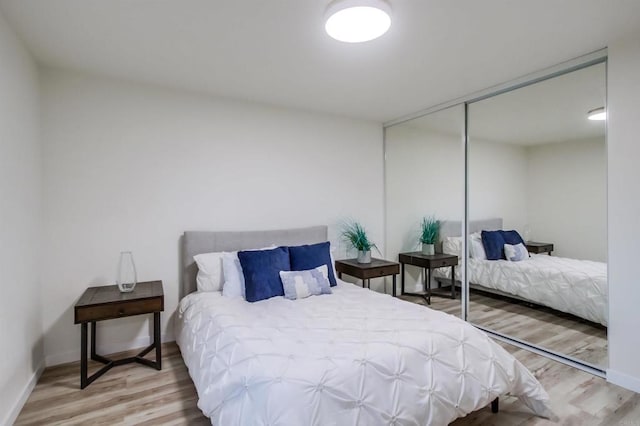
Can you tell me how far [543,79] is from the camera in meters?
2.86

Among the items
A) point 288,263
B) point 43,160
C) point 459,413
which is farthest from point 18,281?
point 459,413

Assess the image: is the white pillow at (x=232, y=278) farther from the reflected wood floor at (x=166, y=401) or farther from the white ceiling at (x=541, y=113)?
the white ceiling at (x=541, y=113)

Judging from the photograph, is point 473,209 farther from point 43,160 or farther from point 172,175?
point 43,160

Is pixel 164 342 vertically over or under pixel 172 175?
under

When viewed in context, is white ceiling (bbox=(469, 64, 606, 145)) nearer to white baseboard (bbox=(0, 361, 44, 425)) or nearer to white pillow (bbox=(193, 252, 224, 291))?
white pillow (bbox=(193, 252, 224, 291))

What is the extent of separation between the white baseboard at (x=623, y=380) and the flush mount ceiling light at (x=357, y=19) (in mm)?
2873

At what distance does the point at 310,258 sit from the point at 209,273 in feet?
3.05

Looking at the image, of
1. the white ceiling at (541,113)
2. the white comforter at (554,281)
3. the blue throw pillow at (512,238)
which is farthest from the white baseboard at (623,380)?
the white ceiling at (541,113)

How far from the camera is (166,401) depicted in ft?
7.34

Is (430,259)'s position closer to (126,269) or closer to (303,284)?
(303,284)

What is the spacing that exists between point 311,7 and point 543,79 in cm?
216

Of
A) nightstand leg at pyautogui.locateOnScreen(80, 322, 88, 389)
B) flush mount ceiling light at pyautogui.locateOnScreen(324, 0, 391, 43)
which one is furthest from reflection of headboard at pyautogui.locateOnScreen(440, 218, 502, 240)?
nightstand leg at pyautogui.locateOnScreen(80, 322, 88, 389)

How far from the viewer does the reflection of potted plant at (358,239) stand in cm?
395

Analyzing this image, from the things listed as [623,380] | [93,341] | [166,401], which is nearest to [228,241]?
[93,341]
